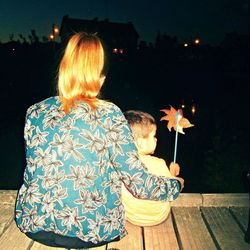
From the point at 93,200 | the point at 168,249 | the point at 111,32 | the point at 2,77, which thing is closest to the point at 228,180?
the point at 168,249

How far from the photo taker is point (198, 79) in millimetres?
26906

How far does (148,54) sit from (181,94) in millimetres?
4264

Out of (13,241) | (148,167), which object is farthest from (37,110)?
(13,241)

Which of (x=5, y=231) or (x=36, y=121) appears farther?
(x=5, y=231)

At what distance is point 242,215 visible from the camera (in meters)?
3.56

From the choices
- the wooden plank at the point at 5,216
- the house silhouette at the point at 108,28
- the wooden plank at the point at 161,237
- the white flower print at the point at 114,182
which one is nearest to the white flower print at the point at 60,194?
the white flower print at the point at 114,182

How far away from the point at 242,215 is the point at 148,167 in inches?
53.7

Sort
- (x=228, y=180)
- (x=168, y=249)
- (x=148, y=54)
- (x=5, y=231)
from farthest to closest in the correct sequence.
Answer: (x=148, y=54) < (x=228, y=180) < (x=5, y=231) < (x=168, y=249)

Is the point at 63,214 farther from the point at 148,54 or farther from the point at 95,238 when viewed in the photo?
the point at 148,54

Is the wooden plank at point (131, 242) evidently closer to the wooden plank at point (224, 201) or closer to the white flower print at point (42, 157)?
the wooden plank at point (224, 201)

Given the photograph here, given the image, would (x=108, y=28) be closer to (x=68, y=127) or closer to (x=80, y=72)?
(x=80, y=72)

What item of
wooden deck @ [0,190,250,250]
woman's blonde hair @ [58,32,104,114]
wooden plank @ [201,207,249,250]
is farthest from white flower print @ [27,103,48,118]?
wooden plank @ [201,207,249,250]

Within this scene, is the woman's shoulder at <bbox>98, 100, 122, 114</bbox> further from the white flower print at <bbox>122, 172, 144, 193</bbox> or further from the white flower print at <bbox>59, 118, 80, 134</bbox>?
the white flower print at <bbox>122, 172, 144, 193</bbox>

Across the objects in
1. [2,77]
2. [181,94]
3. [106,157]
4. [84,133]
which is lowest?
[181,94]
